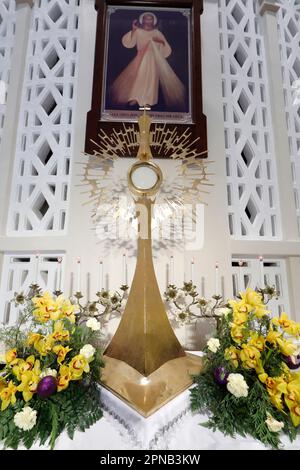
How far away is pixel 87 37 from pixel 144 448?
2069mm

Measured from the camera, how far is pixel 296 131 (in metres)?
1.84

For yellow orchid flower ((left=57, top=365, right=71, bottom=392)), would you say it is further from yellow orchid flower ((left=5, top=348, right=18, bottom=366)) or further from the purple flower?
yellow orchid flower ((left=5, top=348, right=18, bottom=366))

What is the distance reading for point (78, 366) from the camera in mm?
787

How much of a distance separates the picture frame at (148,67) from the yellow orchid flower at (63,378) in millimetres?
1134

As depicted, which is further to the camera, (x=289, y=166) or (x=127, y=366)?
(x=289, y=166)

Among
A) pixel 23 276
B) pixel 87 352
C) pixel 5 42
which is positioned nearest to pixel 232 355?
pixel 87 352

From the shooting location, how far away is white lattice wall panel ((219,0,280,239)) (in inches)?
65.4

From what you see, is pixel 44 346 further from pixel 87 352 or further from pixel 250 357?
pixel 250 357

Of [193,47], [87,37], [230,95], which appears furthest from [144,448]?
[87,37]

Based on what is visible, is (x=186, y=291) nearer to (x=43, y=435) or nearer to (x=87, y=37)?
(x=43, y=435)

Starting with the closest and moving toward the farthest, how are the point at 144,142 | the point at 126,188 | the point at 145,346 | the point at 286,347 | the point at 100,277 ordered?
the point at 286,347, the point at 145,346, the point at 144,142, the point at 100,277, the point at 126,188

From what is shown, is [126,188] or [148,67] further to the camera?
[148,67]

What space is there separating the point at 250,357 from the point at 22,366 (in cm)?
61
